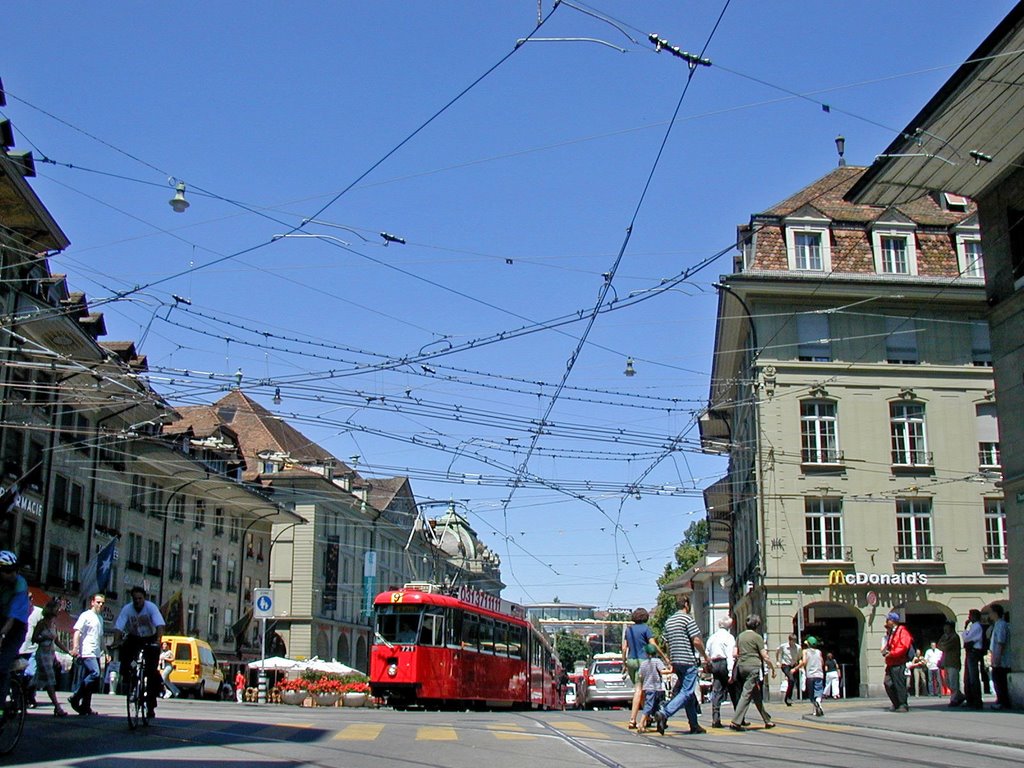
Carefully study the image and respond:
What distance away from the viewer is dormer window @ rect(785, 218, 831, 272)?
42031mm

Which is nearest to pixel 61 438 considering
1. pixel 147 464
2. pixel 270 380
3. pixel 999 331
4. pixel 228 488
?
pixel 147 464

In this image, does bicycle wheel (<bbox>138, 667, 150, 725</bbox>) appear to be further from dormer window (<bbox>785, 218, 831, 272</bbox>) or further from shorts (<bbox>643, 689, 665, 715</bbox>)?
dormer window (<bbox>785, 218, 831, 272</bbox>)

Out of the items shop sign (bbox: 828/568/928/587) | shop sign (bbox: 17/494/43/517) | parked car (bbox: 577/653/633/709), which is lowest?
parked car (bbox: 577/653/633/709)

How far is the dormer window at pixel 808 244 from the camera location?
42.0m

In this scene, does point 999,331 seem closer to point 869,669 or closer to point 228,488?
point 869,669

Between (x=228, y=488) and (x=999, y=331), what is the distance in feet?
140

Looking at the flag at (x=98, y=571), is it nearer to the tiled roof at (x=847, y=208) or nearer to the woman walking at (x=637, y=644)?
the tiled roof at (x=847, y=208)

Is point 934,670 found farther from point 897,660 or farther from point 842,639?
point 897,660

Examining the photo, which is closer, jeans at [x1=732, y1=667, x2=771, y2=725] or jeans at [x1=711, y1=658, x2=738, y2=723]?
jeans at [x1=732, y1=667, x2=771, y2=725]

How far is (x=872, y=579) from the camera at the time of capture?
40.1 meters

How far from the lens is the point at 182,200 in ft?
60.9

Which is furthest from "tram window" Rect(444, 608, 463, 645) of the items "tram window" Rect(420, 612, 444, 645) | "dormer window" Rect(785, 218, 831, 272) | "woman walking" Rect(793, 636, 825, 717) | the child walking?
"dormer window" Rect(785, 218, 831, 272)

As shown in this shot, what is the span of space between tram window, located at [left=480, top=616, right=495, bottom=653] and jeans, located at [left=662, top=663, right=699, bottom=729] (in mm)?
19627

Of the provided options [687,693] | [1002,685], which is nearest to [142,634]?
[687,693]
